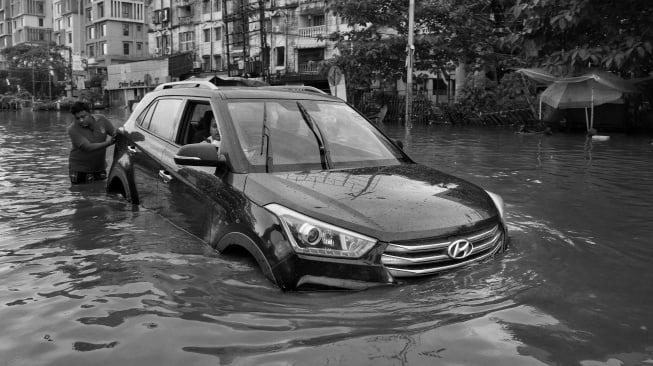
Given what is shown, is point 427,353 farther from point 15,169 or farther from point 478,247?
point 15,169

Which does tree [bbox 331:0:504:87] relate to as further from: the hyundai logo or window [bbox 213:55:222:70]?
window [bbox 213:55:222:70]

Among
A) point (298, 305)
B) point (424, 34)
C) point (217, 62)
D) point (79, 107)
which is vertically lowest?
point (298, 305)

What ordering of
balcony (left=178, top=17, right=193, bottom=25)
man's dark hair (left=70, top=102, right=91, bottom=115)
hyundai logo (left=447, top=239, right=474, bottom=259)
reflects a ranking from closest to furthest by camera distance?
hyundai logo (left=447, top=239, right=474, bottom=259) → man's dark hair (left=70, top=102, right=91, bottom=115) → balcony (left=178, top=17, right=193, bottom=25)

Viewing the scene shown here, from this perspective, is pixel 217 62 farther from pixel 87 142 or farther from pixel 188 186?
pixel 188 186

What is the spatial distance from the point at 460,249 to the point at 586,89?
18.4 metres

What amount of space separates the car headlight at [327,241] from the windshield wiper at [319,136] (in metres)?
1.06

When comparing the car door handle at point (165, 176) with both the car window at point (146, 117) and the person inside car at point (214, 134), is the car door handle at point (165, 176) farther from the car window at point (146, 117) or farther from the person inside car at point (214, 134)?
the car window at point (146, 117)

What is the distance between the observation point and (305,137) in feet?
15.1

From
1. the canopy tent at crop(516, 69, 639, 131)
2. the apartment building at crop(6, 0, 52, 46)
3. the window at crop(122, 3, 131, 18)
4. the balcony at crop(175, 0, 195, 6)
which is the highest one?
the apartment building at crop(6, 0, 52, 46)

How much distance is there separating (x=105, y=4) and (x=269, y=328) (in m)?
84.4

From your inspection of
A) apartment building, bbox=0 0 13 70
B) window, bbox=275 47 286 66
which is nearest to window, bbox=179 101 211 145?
window, bbox=275 47 286 66

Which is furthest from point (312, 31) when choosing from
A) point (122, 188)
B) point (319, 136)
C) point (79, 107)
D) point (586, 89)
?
point (319, 136)

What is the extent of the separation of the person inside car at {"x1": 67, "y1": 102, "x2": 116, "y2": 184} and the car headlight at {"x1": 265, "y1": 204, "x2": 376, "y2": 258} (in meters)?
5.48

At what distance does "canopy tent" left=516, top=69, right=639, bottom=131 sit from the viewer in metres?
19.3
